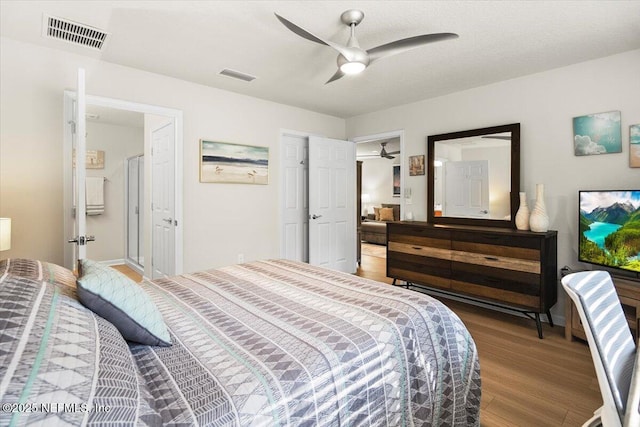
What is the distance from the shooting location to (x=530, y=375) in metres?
2.20

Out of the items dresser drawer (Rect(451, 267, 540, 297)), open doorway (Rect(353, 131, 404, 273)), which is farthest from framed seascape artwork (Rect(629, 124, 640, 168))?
open doorway (Rect(353, 131, 404, 273))

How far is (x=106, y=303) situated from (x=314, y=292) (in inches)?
37.9

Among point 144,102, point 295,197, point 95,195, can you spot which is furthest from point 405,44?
point 95,195

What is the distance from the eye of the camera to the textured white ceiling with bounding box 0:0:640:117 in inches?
82.7

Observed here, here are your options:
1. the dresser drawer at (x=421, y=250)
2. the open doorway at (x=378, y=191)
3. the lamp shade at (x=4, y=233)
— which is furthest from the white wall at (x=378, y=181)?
the lamp shade at (x=4, y=233)

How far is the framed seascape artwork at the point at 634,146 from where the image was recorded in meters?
2.65

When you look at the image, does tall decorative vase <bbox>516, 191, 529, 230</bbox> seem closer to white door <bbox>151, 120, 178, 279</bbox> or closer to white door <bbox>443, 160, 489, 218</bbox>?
white door <bbox>443, 160, 489, 218</bbox>

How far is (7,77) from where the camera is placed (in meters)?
2.52

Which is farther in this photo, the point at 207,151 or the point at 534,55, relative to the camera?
the point at 207,151

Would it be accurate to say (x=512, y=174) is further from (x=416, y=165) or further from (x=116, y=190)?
(x=116, y=190)

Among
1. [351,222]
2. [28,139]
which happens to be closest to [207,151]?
[28,139]

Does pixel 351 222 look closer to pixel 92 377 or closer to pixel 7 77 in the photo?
pixel 7 77

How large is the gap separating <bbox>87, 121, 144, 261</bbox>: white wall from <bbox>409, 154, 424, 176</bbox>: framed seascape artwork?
4661 millimetres

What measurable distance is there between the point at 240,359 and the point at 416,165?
12.2 ft
